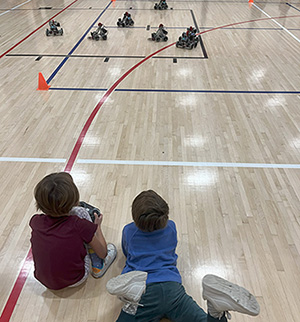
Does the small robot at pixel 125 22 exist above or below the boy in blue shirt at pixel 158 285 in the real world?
below

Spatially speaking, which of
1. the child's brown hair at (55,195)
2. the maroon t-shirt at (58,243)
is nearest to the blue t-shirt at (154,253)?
the maroon t-shirt at (58,243)

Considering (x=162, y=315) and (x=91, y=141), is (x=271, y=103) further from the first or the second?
(x=162, y=315)

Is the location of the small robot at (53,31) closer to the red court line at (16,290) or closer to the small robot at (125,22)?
the small robot at (125,22)

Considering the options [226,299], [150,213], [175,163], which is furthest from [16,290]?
[175,163]

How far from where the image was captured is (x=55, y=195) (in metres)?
1.70

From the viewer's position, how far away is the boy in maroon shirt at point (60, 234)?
1.71 meters

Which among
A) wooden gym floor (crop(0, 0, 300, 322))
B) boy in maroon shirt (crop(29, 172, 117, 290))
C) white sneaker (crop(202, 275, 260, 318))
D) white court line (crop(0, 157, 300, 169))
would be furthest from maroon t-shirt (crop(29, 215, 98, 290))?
white court line (crop(0, 157, 300, 169))

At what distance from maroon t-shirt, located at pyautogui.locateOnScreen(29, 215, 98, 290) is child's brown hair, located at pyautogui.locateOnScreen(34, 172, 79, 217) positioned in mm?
76

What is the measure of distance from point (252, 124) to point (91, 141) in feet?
6.54

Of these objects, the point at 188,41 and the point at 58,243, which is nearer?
the point at 58,243

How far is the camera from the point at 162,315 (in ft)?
5.64

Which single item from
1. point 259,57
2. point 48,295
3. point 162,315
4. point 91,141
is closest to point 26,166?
point 91,141

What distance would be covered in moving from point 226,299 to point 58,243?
97cm

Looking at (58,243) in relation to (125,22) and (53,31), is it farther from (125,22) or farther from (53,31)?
(125,22)
